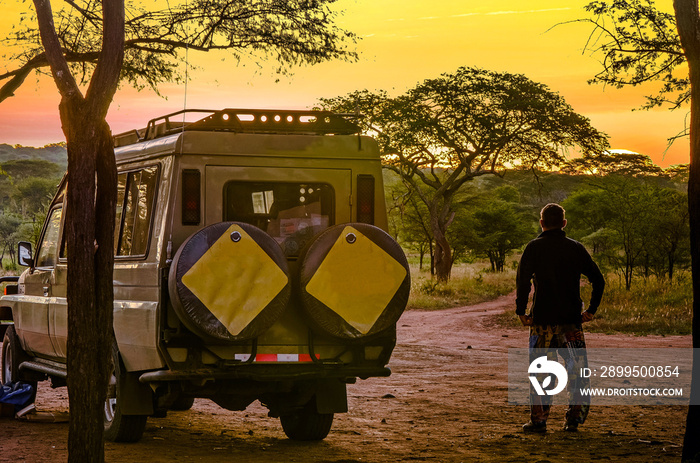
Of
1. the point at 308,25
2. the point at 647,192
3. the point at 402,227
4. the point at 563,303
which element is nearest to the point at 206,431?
the point at 563,303

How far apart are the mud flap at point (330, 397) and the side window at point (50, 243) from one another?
9.85 feet

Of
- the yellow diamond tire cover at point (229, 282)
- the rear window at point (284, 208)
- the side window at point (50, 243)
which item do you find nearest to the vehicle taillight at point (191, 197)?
the rear window at point (284, 208)

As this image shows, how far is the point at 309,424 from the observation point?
8648mm

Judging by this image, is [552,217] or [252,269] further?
[552,217]

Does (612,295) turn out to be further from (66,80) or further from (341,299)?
(66,80)

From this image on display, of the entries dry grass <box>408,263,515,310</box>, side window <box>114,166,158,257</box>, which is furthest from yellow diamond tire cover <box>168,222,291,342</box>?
dry grass <box>408,263,515,310</box>

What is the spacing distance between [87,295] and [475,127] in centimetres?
3240

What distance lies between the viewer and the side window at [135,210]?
7.91 m

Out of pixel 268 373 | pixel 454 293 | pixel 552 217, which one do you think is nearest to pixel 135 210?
pixel 268 373

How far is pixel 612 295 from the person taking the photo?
24.5 m

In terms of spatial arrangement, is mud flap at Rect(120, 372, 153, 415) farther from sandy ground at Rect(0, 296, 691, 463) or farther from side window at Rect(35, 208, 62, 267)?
side window at Rect(35, 208, 62, 267)

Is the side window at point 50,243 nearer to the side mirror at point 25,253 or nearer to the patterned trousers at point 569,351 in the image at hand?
the side mirror at point 25,253

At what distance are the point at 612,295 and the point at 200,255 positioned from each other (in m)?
19.1

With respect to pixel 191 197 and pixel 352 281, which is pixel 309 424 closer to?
pixel 352 281
